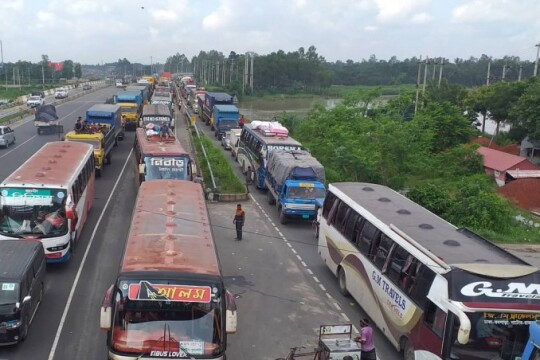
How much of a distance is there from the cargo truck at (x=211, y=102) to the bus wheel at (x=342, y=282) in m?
35.6

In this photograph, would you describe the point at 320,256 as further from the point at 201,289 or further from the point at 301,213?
the point at 201,289

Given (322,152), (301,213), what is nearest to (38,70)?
(322,152)

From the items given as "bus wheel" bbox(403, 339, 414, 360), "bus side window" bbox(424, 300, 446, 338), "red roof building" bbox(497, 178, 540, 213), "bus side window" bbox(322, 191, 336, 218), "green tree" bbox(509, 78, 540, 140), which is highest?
"green tree" bbox(509, 78, 540, 140)

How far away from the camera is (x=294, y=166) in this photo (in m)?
21.8

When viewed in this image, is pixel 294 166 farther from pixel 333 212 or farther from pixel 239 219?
pixel 333 212

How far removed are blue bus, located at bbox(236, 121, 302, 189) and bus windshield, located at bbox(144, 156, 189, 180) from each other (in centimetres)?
678

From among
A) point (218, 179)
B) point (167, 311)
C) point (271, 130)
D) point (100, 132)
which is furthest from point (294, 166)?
point (167, 311)

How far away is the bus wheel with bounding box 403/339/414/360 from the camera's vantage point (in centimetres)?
1058

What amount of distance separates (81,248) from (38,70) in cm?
12760

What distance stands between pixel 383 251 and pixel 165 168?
10.0m

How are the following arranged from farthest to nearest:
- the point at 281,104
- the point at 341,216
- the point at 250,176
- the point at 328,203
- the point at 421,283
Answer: the point at 281,104, the point at 250,176, the point at 328,203, the point at 341,216, the point at 421,283

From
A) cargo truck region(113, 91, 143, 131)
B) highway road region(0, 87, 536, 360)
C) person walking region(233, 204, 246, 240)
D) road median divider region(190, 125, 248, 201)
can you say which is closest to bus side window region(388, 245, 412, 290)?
highway road region(0, 87, 536, 360)

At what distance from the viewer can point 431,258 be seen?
402 inches

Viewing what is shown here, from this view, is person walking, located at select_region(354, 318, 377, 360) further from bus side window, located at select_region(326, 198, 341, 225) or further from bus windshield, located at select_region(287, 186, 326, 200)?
bus windshield, located at select_region(287, 186, 326, 200)
